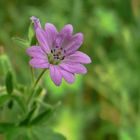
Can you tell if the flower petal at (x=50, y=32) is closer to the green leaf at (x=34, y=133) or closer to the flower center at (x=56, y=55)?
the flower center at (x=56, y=55)

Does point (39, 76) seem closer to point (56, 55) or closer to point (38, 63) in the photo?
point (38, 63)

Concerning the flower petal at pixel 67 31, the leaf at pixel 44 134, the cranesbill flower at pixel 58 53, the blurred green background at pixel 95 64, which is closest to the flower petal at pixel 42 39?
the cranesbill flower at pixel 58 53

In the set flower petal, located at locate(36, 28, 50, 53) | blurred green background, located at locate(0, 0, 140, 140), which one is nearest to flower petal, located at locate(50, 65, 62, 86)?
flower petal, located at locate(36, 28, 50, 53)

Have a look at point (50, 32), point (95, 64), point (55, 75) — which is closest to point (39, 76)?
point (55, 75)

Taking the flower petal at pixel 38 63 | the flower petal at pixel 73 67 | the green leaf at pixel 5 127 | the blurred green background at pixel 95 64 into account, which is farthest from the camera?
the blurred green background at pixel 95 64

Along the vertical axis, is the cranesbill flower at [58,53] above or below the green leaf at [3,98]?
above

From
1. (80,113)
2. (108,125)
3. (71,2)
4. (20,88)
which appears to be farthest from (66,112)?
(20,88)

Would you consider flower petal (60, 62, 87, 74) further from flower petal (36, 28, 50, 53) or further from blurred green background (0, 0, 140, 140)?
blurred green background (0, 0, 140, 140)
